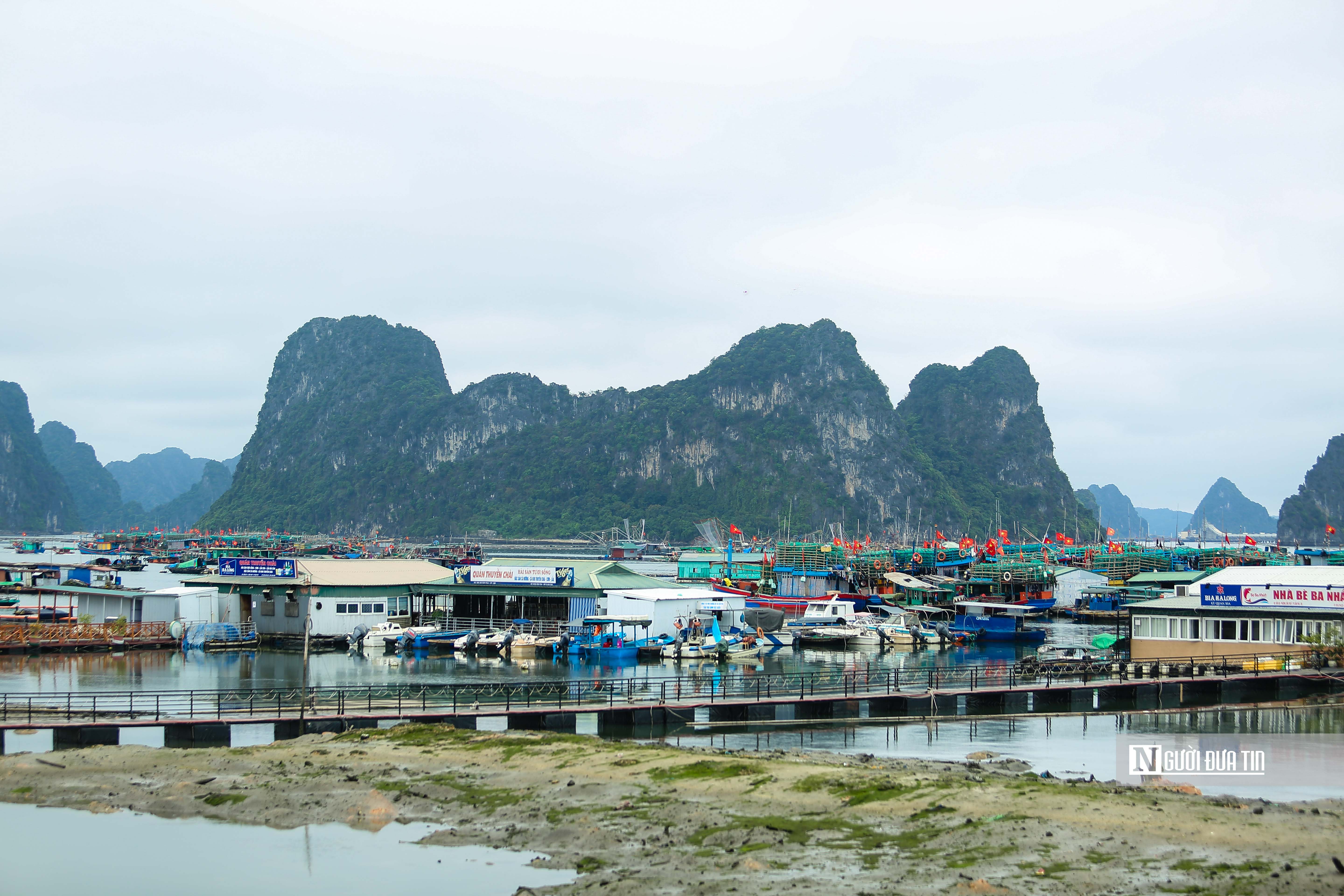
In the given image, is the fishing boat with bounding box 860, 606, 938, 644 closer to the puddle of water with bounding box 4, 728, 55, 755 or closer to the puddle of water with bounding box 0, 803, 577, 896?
the puddle of water with bounding box 4, 728, 55, 755

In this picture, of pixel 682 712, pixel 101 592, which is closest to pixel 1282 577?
pixel 682 712

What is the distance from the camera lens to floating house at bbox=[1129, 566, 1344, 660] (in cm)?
4278

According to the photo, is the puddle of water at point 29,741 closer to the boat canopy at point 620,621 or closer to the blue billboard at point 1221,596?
the boat canopy at point 620,621

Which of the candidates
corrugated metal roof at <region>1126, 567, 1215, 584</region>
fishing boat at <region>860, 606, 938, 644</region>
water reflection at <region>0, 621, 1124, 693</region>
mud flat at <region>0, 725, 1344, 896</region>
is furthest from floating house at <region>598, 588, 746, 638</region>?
corrugated metal roof at <region>1126, 567, 1215, 584</region>

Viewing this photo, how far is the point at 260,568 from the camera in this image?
57.3m

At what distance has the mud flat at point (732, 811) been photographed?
55.3 feet

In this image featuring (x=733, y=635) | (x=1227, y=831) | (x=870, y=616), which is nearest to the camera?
(x=1227, y=831)

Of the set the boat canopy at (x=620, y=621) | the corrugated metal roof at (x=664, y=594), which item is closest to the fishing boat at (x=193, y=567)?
the corrugated metal roof at (x=664, y=594)

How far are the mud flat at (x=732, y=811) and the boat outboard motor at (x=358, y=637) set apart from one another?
28521 millimetres

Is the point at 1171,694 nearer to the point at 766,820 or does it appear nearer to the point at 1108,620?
the point at 766,820

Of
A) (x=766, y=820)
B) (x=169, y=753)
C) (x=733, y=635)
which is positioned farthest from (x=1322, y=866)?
(x=733, y=635)

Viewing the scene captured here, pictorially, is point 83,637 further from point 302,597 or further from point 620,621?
point 620,621

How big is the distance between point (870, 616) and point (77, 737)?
5144cm

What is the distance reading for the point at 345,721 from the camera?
30.9m
